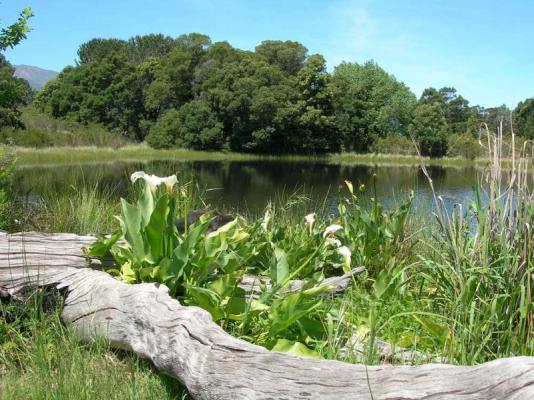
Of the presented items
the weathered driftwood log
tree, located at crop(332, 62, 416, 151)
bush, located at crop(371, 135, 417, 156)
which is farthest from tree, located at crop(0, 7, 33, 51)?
tree, located at crop(332, 62, 416, 151)

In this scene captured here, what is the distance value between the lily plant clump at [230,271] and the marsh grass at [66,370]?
404 millimetres

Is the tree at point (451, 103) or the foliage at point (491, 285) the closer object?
the foliage at point (491, 285)

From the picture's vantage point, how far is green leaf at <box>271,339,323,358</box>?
2.09 metres

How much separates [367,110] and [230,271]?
157 feet

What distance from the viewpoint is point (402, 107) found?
162 feet

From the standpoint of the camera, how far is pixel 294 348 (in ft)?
6.94

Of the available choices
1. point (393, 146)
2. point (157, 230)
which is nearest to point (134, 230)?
point (157, 230)

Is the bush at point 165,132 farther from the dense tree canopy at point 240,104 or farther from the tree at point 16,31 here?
the tree at point 16,31

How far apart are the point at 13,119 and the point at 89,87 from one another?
20372 mm

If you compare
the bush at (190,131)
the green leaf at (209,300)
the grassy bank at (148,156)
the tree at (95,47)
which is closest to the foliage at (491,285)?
the green leaf at (209,300)

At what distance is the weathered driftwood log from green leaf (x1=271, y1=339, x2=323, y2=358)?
0.95 ft

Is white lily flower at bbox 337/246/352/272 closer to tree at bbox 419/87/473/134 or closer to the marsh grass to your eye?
the marsh grass

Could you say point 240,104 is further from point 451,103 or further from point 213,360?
point 213,360

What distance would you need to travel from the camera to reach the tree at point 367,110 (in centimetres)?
4691
